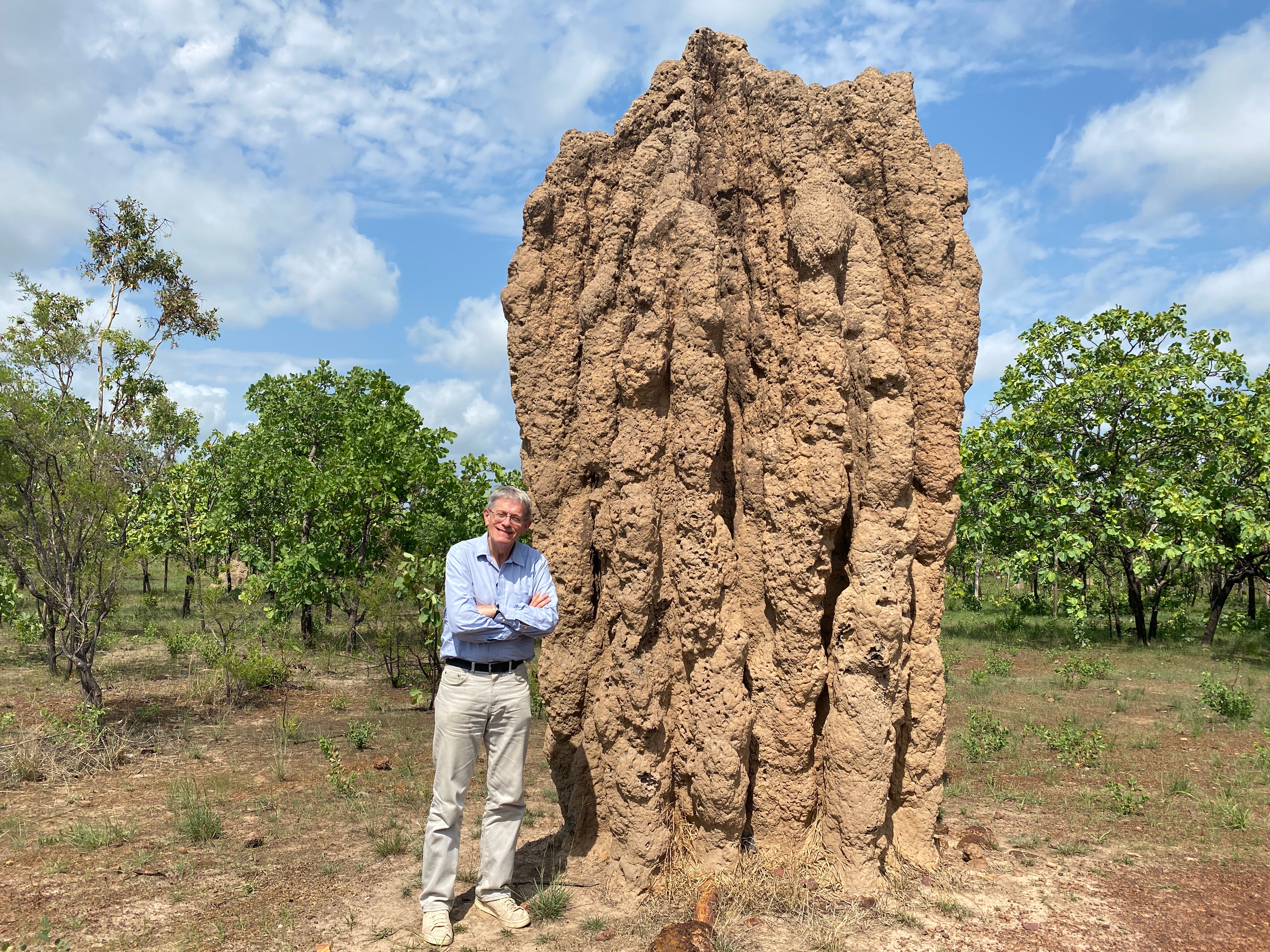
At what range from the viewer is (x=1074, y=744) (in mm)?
7703

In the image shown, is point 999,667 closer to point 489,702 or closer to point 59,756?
point 489,702

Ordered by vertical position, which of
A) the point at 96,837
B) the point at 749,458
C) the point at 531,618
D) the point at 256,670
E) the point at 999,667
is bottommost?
the point at 96,837

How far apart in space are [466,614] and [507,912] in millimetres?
1640

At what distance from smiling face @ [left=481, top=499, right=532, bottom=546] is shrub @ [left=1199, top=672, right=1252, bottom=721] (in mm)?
8927

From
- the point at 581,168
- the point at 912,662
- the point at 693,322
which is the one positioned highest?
the point at 581,168

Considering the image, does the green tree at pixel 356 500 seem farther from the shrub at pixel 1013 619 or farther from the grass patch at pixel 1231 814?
the shrub at pixel 1013 619

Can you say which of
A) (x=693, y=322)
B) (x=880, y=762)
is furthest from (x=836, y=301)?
(x=880, y=762)

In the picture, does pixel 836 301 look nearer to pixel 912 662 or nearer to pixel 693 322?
pixel 693 322

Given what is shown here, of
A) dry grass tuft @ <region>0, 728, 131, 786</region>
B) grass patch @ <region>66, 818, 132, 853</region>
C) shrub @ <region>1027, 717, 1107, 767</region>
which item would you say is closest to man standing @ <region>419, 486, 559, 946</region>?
grass patch @ <region>66, 818, 132, 853</region>

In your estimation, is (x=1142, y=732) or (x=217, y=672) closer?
(x=1142, y=732)

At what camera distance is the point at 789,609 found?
15.1ft

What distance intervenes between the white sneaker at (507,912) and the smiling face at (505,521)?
1939 millimetres

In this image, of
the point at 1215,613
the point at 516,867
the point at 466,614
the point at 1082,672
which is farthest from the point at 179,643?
the point at 1215,613

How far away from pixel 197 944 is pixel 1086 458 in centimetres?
1601
